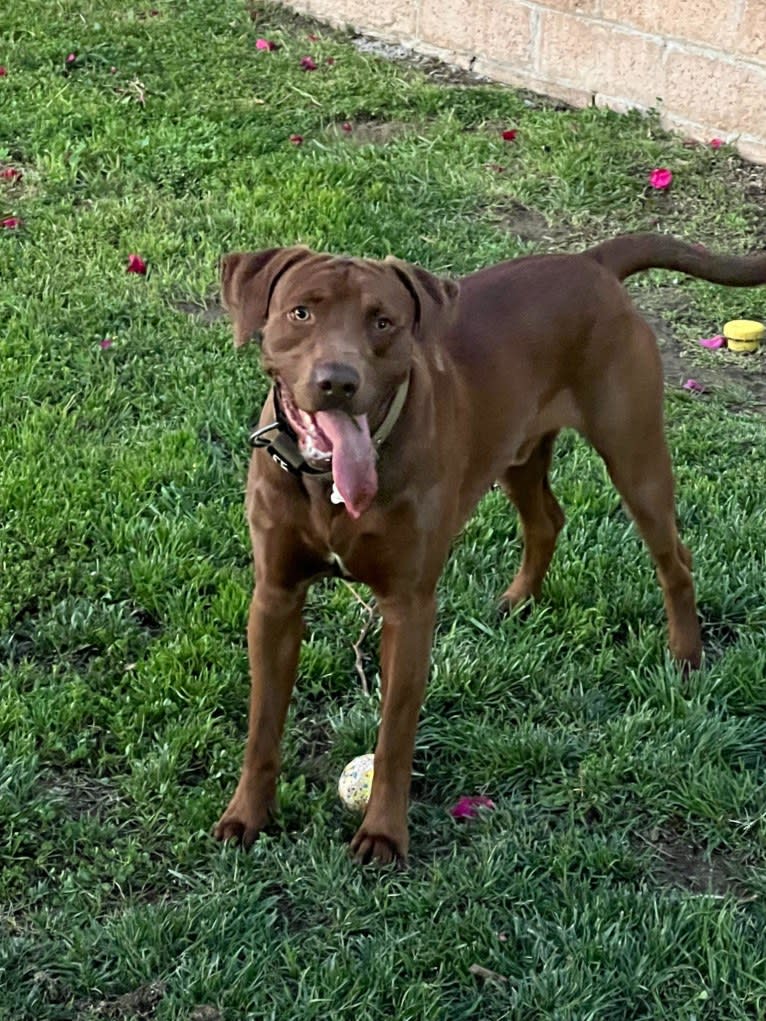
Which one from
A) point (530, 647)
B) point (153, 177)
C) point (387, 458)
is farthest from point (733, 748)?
point (153, 177)

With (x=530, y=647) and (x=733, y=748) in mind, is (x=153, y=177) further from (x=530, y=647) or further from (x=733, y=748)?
(x=733, y=748)

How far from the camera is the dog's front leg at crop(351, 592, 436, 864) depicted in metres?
3.16

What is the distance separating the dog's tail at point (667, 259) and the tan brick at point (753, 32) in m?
3.26

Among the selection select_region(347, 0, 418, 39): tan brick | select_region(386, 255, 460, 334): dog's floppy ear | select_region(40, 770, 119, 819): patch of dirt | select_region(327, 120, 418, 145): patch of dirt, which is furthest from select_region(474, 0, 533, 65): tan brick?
select_region(40, 770, 119, 819): patch of dirt

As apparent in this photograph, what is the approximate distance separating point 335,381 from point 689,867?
1412 millimetres

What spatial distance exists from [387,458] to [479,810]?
0.89 metres

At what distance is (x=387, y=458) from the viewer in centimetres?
306

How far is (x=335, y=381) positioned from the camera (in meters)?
2.75

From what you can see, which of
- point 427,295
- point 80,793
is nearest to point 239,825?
point 80,793

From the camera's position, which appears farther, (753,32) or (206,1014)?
(753,32)

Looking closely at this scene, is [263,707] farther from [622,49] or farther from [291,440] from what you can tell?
[622,49]

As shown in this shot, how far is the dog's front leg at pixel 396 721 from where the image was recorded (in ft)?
10.4

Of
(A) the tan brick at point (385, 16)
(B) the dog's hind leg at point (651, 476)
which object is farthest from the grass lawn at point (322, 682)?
(A) the tan brick at point (385, 16)

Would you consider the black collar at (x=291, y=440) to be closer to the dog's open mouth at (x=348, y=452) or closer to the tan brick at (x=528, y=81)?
the dog's open mouth at (x=348, y=452)
